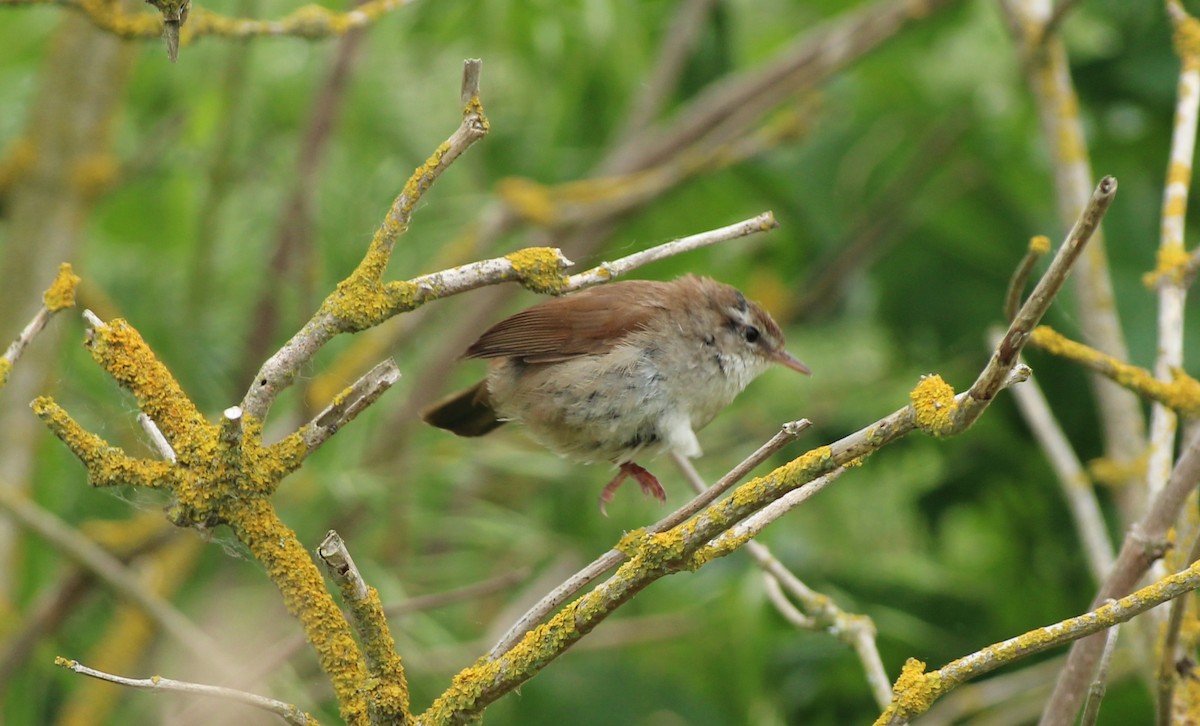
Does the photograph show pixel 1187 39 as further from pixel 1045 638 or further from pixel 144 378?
pixel 144 378

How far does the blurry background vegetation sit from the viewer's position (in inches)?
174

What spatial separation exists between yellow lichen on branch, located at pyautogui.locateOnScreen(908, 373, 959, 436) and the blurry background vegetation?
8.26 feet

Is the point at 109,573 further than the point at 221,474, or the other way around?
the point at 109,573

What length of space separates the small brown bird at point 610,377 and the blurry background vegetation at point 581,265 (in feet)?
3.90

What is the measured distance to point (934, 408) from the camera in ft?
5.14

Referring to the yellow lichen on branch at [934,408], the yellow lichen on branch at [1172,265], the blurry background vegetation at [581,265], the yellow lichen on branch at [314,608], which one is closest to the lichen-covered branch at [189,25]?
the yellow lichen on branch at [314,608]

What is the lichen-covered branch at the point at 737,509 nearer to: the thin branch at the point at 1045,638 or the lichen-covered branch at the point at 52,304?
the thin branch at the point at 1045,638

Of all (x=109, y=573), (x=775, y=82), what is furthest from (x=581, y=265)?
(x=109, y=573)

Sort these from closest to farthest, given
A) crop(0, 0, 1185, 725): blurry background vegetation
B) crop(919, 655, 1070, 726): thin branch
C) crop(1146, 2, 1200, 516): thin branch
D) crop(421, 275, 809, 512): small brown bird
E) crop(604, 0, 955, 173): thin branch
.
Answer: crop(1146, 2, 1200, 516): thin branch
crop(421, 275, 809, 512): small brown bird
crop(919, 655, 1070, 726): thin branch
crop(0, 0, 1185, 725): blurry background vegetation
crop(604, 0, 955, 173): thin branch

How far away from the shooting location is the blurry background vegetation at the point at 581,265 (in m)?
4.41

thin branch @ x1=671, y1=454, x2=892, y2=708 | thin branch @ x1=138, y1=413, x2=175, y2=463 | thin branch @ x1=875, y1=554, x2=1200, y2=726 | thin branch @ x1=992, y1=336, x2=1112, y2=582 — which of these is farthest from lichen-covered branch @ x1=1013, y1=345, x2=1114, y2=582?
thin branch @ x1=138, y1=413, x2=175, y2=463

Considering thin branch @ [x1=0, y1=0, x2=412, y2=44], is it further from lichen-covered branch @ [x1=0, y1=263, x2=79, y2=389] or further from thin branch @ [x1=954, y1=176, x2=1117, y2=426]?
thin branch @ [x1=954, y1=176, x2=1117, y2=426]

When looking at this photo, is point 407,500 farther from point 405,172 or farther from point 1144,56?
point 1144,56

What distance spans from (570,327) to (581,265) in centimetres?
220
